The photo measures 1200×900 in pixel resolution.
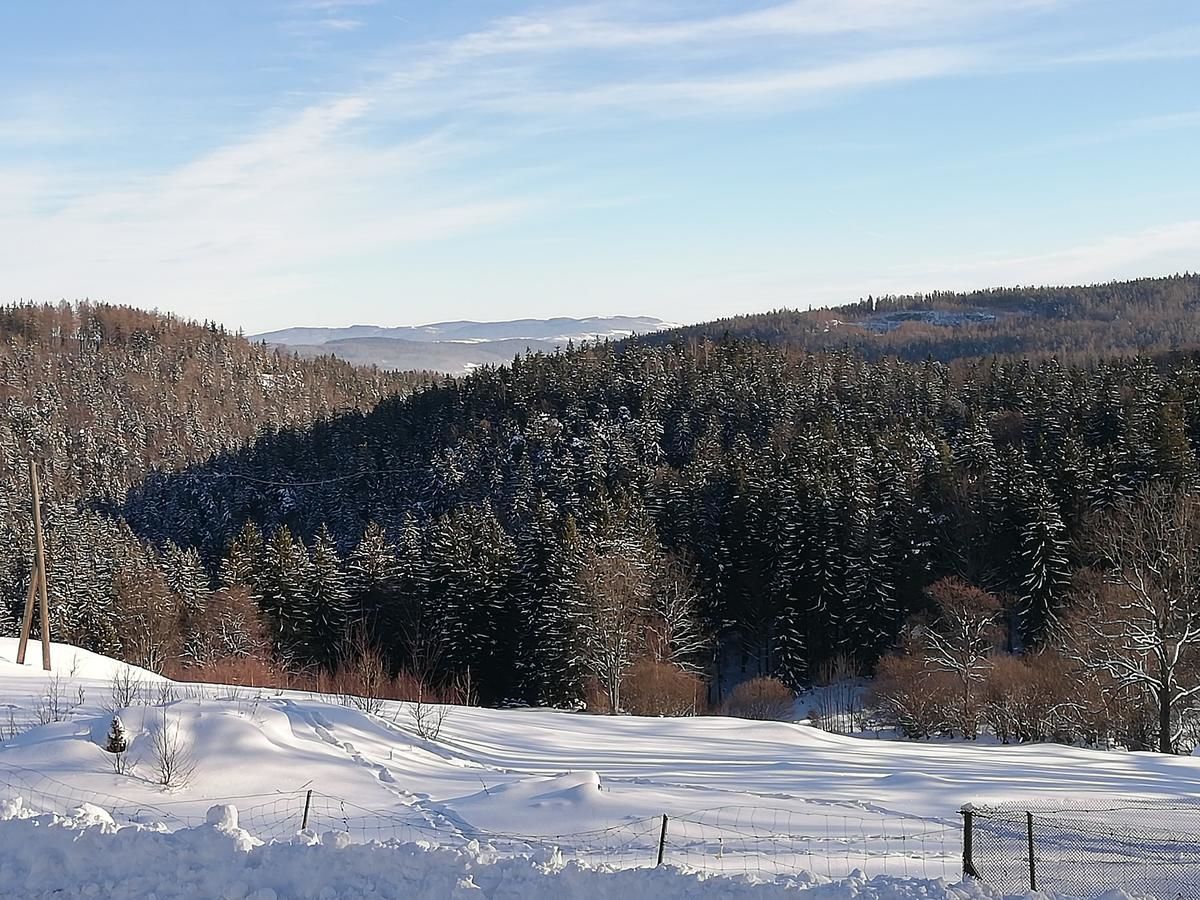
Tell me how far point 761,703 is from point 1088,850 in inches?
1255

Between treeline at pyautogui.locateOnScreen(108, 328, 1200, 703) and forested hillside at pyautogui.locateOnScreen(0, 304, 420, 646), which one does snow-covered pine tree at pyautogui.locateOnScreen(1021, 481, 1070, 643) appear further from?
forested hillside at pyautogui.locateOnScreen(0, 304, 420, 646)

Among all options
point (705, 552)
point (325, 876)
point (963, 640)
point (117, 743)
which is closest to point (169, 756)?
point (117, 743)

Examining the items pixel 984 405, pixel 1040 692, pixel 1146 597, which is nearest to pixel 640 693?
pixel 1040 692

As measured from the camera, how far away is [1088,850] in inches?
404

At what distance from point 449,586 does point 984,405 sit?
186ft

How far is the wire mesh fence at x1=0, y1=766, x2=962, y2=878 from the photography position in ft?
31.7

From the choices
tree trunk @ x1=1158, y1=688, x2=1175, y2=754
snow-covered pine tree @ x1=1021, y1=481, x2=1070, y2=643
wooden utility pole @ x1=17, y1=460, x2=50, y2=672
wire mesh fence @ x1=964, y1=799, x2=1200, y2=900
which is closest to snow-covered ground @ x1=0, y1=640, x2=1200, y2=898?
wire mesh fence @ x1=964, y1=799, x2=1200, y2=900

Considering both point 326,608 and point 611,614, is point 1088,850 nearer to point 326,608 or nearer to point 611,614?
point 611,614

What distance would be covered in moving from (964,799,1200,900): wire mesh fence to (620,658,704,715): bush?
2569 centimetres

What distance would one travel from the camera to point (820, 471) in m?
63.0

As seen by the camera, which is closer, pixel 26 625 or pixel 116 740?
pixel 116 740

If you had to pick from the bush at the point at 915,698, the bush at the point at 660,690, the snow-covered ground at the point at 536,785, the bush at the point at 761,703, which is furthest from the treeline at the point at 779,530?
the snow-covered ground at the point at 536,785

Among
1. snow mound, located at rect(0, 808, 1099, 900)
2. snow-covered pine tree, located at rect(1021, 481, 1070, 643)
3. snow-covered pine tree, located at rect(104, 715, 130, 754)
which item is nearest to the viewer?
snow mound, located at rect(0, 808, 1099, 900)

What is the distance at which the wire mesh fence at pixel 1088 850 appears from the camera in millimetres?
8867
